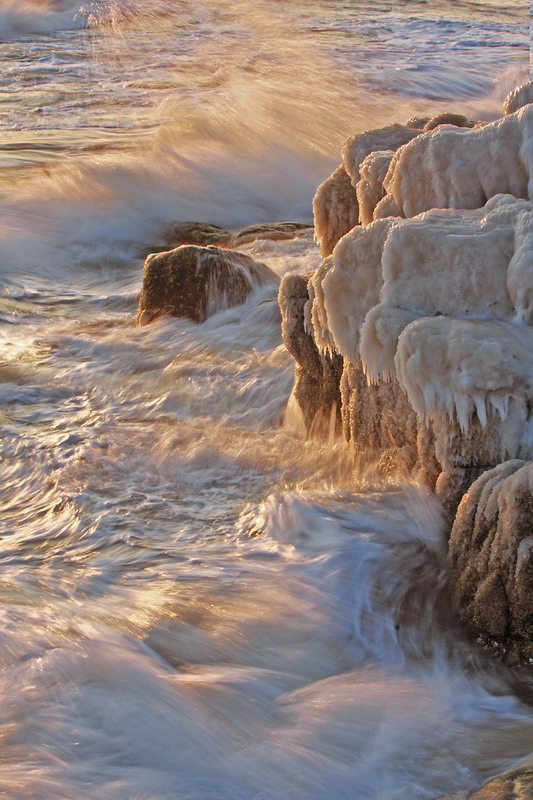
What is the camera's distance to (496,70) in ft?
52.4

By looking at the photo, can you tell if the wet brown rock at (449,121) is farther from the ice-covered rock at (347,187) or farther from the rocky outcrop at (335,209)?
the rocky outcrop at (335,209)

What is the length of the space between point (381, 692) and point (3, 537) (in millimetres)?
2014

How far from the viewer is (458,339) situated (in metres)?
3.56

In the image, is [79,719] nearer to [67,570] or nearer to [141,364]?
[67,570]

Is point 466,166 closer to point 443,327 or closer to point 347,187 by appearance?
point 443,327

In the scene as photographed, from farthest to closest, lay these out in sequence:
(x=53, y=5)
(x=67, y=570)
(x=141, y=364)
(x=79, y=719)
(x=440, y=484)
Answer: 1. (x=53, y=5)
2. (x=141, y=364)
3. (x=67, y=570)
4. (x=440, y=484)
5. (x=79, y=719)

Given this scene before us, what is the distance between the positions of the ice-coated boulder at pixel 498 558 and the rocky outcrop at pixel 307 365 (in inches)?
54.4

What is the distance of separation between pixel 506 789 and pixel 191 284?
515 centimetres

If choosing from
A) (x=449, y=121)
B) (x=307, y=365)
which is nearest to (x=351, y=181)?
(x=449, y=121)

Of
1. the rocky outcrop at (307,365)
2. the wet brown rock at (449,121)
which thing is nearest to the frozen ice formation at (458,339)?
the rocky outcrop at (307,365)

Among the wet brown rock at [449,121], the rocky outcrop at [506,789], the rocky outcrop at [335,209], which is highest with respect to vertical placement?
the wet brown rock at [449,121]

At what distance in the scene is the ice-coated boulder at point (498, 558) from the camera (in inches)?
128

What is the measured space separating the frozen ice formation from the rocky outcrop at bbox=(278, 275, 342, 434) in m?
0.21

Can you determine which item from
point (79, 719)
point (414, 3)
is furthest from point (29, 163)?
point (414, 3)
